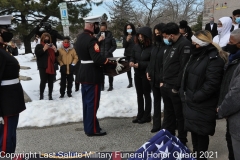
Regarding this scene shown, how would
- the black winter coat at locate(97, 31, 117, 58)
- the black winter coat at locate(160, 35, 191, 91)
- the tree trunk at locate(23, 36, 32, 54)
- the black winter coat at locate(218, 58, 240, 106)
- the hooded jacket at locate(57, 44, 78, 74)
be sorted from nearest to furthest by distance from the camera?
the black winter coat at locate(218, 58, 240, 106)
the black winter coat at locate(160, 35, 191, 91)
the hooded jacket at locate(57, 44, 78, 74)
the black winter coat at locate(97, 31, 117, 58)
the tree trunk at locate(23, 36, 32, 54)

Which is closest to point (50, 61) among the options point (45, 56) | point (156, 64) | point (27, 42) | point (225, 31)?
point (45, 56)

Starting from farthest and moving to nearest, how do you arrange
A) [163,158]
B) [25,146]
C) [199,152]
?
[25,146]
[199,152]
[163,158]

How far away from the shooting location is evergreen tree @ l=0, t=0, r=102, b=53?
16.8 meters

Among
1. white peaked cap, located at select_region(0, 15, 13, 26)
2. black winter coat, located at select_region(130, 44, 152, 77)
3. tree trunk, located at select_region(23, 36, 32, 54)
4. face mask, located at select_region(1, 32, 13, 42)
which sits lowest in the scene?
tree trunk, located at select_region(23, 36, 32, 54)

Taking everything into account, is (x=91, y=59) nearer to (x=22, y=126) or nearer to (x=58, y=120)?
(x=58, y=120)

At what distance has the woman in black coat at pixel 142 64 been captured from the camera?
4.41 meters

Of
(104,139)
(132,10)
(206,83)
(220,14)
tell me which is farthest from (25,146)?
(132,10)

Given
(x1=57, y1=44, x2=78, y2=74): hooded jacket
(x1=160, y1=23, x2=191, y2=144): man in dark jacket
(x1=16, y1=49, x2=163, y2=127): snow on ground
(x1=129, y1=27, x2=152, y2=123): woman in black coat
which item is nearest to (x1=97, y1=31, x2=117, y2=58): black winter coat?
(x1=57, y1=44, x2=78, y2=74): hooded jacket

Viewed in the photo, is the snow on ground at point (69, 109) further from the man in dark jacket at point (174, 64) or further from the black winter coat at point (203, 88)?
the black winter coat at point (203, 88)

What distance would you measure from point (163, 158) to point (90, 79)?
2.79 m

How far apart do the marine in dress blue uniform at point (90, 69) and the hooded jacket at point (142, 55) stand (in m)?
0.71

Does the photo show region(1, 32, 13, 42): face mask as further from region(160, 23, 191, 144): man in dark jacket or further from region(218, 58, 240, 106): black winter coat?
region(218, 58, 240, 106): black winter coat

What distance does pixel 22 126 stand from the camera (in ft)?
16.0

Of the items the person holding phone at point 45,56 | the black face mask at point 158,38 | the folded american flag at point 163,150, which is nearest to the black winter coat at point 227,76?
the folded american flag at point 163,150
